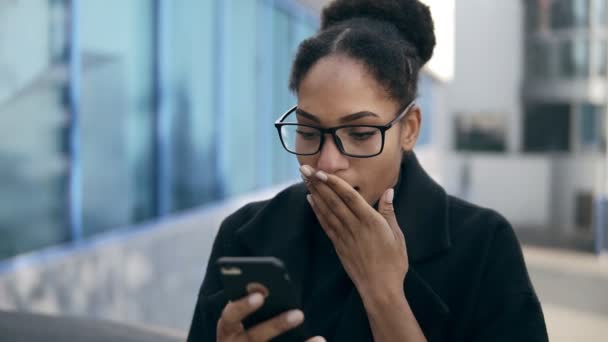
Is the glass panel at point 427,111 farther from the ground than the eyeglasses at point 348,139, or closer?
farther from the ground

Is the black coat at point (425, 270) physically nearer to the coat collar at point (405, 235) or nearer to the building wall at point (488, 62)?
the coat collar at point (405, 235)

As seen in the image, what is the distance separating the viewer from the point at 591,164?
17.5 metres

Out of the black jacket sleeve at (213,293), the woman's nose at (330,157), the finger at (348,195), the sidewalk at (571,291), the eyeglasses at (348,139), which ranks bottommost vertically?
the sidewalk at (571,291)

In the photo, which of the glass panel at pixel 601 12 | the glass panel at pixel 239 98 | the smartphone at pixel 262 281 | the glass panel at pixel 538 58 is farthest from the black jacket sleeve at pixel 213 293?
the glass panel at pixel 538 58

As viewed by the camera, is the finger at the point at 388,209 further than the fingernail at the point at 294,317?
Yes

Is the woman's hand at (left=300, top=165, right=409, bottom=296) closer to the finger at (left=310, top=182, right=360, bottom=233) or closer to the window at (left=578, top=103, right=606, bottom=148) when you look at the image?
the finger at (left=310, top=182, right=360, bottom=233)

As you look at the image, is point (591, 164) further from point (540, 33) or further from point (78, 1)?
point (78, 1)

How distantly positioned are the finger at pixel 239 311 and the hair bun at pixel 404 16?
3.04ft

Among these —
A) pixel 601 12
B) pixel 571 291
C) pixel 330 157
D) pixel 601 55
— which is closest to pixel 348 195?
pixel 330 157

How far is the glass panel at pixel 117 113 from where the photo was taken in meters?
4.96

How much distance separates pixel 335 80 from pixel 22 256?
10.3ft

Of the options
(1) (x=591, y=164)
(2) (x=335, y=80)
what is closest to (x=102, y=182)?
(2) (x=335, y=80)

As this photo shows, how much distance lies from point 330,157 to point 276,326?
1.52 ft

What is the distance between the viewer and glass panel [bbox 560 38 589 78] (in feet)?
56.5
